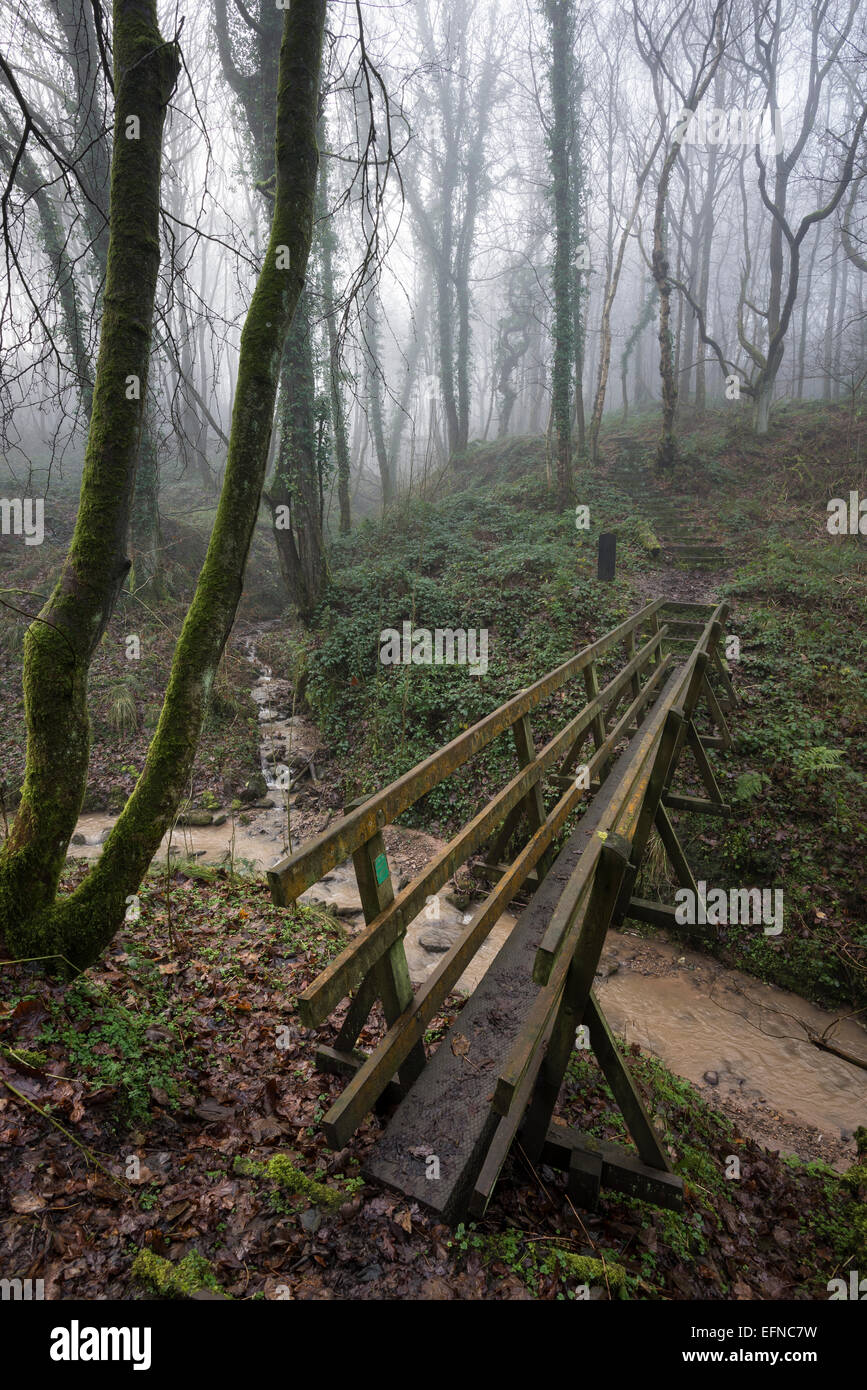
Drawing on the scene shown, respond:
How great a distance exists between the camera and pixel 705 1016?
211 inches

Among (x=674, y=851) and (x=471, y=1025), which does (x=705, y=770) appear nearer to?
(x=674, y=851)

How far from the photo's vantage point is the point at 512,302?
27672 millimetres

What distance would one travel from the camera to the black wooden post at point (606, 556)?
11328 mm

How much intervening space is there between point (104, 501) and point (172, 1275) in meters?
3.37

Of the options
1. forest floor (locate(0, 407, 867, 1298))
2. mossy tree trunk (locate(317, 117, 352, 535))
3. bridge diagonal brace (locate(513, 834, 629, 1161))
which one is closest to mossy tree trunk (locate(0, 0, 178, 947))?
forest floor (locate(0, 407, 867, 1298))

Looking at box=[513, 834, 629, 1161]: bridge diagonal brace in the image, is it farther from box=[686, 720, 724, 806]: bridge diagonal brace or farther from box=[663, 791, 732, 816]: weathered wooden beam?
box=[686, 720, 724, 806]: bridge diagonal brace

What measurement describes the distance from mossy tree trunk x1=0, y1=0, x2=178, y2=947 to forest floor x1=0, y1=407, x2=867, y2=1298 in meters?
0.76

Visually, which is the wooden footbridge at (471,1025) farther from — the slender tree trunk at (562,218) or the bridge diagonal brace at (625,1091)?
the slender tree trunk at (562,218)

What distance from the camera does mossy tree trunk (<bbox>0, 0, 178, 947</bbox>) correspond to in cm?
311

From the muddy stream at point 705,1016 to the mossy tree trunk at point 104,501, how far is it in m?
3.00

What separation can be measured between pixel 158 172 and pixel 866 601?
1102 cm

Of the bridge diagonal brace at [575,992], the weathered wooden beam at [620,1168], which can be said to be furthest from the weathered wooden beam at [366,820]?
the weathered wooden beam at [620,1168]

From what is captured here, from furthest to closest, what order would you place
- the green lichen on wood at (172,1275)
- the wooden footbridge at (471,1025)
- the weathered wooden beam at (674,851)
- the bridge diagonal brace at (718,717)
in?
the bridge diagonal brace at (718,717)
the weathered wooden beam at (674,851)
the wooden footbridge at (471,1025)
the green lichen on wood at (172,1275)

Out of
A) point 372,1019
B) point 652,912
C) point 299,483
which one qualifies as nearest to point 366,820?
point 372,1019
